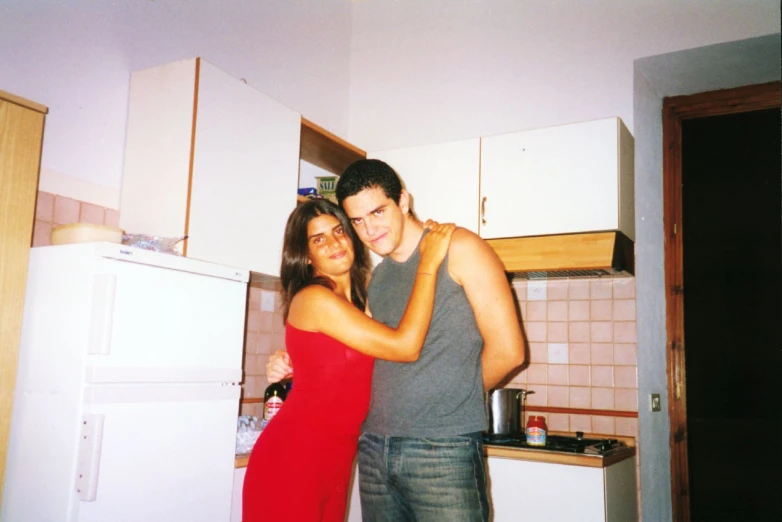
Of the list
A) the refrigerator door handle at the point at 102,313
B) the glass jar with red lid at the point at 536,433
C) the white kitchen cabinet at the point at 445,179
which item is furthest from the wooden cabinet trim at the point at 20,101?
the glass jar with red lid at the point at 536,433

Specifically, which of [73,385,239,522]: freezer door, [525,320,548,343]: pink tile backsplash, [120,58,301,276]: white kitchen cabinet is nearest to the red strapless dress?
[73,385,239,522]: freezer door

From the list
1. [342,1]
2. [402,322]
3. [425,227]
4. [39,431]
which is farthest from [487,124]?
[39,431]

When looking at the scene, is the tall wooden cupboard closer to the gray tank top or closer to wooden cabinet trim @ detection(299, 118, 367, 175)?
the gray tank top

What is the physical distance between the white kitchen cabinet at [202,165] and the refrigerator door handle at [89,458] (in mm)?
676

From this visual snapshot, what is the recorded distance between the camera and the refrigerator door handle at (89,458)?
156 cm

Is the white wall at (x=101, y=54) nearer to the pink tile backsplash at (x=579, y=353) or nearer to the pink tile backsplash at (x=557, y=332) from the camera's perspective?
the pink tile backsplash at (x=557, y=332)

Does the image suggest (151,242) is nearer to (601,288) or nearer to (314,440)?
(314,440)

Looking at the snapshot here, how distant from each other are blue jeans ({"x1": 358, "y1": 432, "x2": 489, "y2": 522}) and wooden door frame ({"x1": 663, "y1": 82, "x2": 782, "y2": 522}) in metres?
2.13

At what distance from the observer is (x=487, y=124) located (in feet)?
11.3

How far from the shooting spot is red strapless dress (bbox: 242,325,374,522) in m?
1.55

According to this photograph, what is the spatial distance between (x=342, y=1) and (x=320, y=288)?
113 inches

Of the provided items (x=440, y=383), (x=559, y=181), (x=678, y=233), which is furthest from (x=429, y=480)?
(x=678, y=233)

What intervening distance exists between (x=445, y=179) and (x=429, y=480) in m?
1.91

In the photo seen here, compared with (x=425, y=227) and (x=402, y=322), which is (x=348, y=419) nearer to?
(x=402, y=322)
